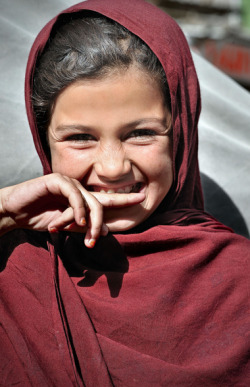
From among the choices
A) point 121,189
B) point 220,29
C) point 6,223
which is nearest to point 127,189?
point 121,189

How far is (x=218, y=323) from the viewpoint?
1.59m

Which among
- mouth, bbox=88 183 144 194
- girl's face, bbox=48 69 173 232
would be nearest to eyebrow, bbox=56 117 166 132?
girl's face, bbox=48 69 173 232

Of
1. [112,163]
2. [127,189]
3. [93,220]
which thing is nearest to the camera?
[93,220]

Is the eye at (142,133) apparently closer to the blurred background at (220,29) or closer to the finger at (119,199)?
the finger at (119,199)

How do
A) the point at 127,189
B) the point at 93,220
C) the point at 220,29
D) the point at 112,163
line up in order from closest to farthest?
the point at 93,220 → the point at 112,163 → the point at 127,189 → the point at 220,29

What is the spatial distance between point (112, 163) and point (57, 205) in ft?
0.94

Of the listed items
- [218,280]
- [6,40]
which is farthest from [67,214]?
[6,40]

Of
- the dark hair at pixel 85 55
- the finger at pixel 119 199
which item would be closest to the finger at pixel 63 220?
the finger at pixel 119 199

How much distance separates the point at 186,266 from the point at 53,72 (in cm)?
82

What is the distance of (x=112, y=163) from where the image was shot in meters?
1.53

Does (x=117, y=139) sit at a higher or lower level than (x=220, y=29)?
higher

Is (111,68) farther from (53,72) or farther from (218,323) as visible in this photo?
(218,323)

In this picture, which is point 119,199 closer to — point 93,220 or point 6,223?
point 93,220

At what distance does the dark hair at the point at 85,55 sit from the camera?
1556 millimetres
